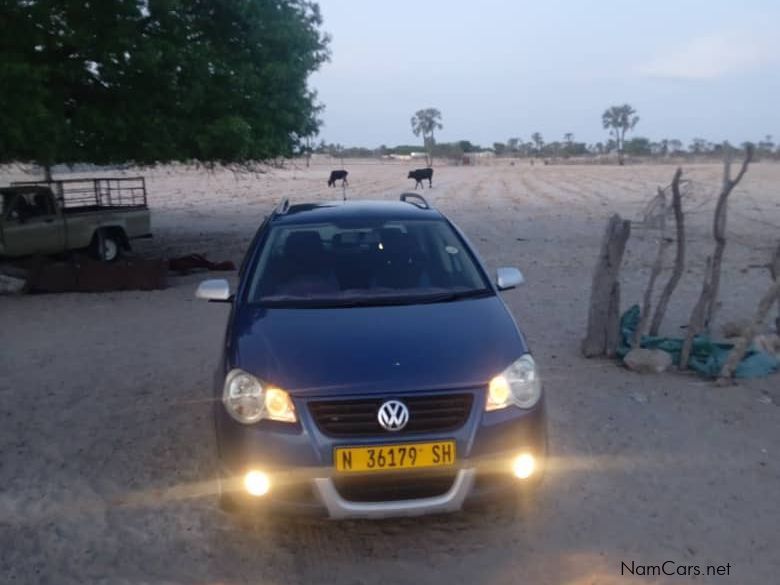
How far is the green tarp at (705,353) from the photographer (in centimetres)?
765

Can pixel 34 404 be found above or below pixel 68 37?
below

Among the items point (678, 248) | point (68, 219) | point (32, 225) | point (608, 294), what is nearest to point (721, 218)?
point (678, 248)

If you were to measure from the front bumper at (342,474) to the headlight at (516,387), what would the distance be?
63 mm

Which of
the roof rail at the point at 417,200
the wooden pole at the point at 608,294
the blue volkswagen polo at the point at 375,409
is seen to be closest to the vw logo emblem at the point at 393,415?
the blue volkswagen polo at the point at 375,409

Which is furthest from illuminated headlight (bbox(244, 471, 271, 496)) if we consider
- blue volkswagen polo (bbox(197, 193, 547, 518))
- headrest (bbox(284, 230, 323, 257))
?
headrest (bbox(284, 230, 323, 257))

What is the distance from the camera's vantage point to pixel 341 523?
4777 millimetres

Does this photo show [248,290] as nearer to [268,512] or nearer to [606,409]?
[268,512]

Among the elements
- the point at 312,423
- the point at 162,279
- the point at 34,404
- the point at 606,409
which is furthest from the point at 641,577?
the point at 162,279

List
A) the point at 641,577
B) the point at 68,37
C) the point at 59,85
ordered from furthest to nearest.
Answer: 1. the point at 59,85
2. the point at 68,37
3. the point at 641,577

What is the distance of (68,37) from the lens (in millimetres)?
12320

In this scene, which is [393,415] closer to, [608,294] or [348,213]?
[348,213]

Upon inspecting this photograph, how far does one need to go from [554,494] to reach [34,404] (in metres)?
4.46

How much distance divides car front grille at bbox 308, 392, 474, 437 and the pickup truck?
1235 cm

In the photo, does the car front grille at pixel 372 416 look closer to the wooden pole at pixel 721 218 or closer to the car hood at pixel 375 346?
the car hood at pixel 375 346
